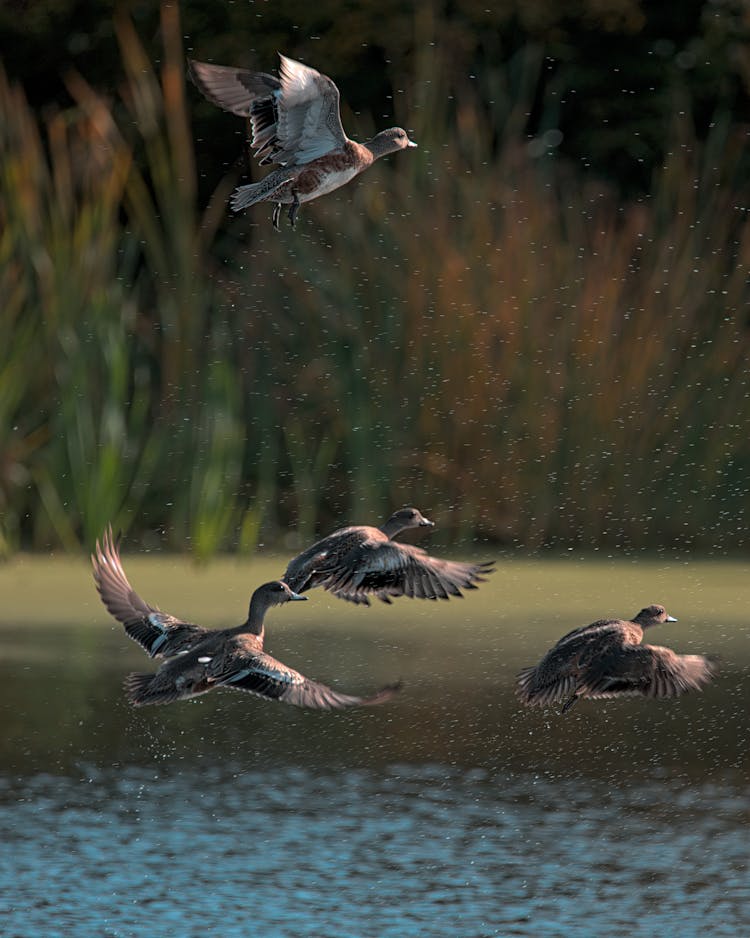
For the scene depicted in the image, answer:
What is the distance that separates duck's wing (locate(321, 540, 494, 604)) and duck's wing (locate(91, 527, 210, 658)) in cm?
59

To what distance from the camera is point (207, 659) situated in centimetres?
627

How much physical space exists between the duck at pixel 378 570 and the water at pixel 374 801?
0.54 metres

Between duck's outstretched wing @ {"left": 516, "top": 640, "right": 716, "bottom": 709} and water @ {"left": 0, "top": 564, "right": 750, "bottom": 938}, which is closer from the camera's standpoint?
water @ {"left": 0, "top": 564, "right": 750, "bottom": 938}

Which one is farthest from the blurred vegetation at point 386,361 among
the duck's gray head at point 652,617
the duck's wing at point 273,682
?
the duck's wing at point 273,682

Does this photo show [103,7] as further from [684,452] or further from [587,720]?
[587,720]

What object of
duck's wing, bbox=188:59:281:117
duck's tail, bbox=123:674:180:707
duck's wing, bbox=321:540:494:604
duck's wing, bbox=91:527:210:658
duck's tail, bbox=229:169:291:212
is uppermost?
duck's wing, bbox=188:59:281:117

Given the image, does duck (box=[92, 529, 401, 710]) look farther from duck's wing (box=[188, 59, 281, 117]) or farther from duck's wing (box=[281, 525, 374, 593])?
duck's wing (box=[188, 59, 281, 117])

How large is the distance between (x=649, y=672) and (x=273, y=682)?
4.19 feet

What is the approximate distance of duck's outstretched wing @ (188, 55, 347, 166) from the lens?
6.89m

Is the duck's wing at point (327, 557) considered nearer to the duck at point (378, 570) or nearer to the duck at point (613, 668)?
the duck at point (378, 570)

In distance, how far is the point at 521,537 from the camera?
11.0m

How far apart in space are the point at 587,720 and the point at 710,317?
4.45m

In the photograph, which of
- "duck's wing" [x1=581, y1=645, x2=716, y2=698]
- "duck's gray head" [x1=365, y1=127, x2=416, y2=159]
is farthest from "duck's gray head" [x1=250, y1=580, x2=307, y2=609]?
"duck's gray head" [x1=365, y1=127, x2=416, y2=159]

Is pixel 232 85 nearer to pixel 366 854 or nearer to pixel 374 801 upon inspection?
pixel 374 801
